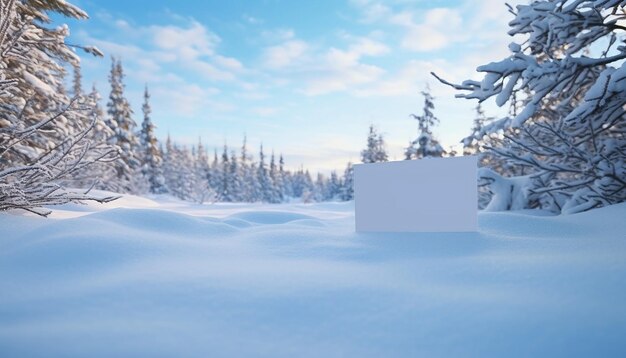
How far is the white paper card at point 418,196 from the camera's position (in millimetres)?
3738

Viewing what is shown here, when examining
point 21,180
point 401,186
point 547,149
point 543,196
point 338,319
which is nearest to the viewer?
point 338,319

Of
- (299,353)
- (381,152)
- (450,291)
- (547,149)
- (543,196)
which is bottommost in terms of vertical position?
(299,353)

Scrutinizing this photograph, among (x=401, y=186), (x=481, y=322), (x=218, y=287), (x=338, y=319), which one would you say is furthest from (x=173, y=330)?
(x=401, y=186)

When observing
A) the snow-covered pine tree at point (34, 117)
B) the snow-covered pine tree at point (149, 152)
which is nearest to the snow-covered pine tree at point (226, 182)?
the snow-covered pine tree at point (149, 152)

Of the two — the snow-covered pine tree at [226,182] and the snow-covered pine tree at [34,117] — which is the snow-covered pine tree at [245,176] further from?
the snow-covered pine tree at [34,117]

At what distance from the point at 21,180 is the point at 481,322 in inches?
164

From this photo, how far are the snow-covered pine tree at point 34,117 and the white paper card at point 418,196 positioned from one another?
2.92 m

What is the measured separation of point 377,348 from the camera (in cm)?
148

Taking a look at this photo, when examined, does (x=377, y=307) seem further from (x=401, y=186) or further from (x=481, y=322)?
(x=401, y=186)

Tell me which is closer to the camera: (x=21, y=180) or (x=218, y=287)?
(x=218, y=287)

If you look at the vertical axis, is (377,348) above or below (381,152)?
below

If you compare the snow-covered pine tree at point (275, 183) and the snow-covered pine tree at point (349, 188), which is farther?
the snow-covered pine tree at point (275, 183)

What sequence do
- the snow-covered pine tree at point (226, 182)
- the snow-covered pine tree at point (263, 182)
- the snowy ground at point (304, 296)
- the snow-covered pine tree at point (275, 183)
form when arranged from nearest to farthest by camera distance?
the snowy ground at point (304, 296), the snow-covered pine tree at point (226, 182), the snow-covered pine tree at point (263, 182), the snow-covered pine tree at point (275, 183)

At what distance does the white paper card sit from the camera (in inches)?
147
